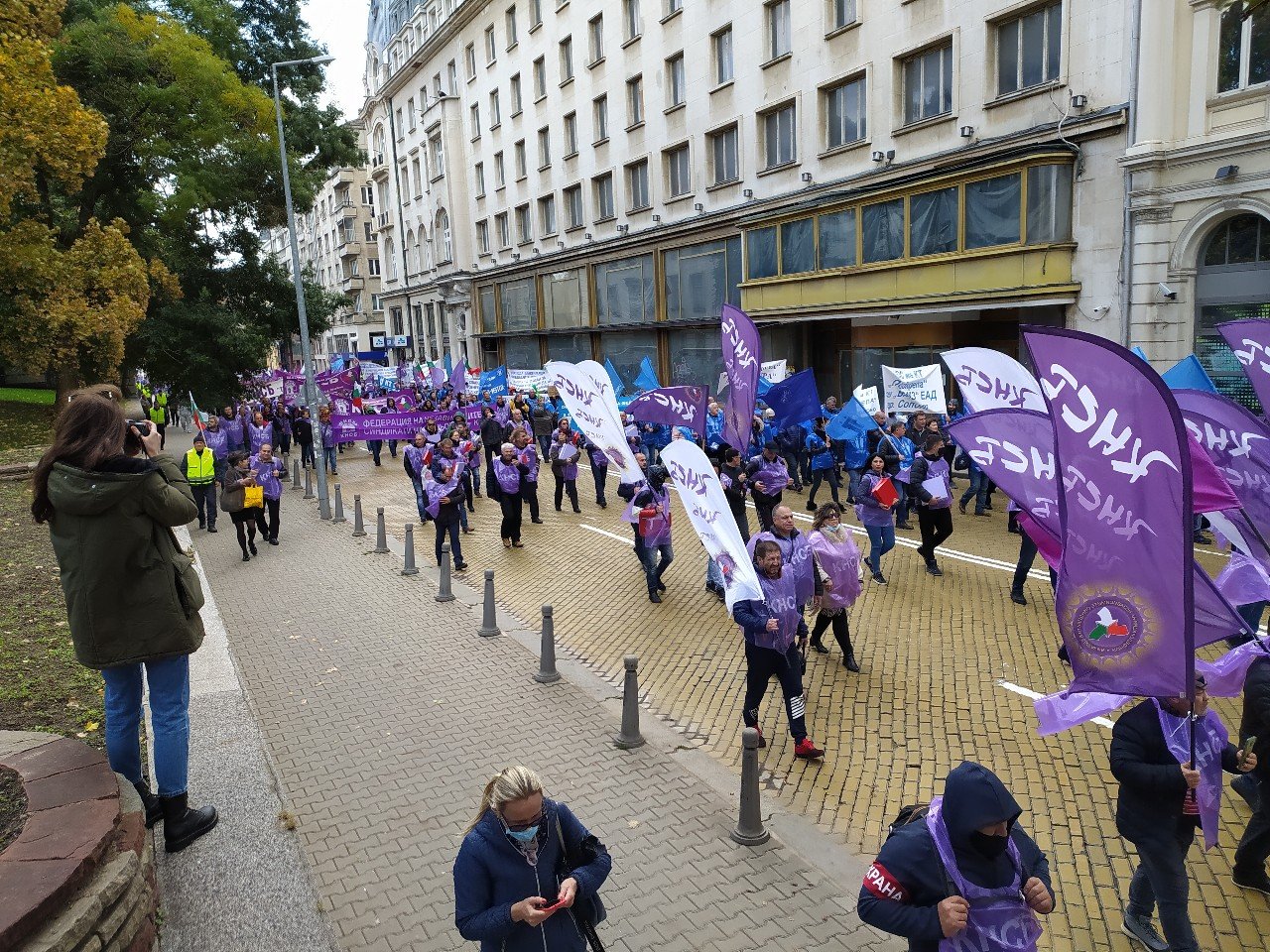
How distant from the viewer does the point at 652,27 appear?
101 ft

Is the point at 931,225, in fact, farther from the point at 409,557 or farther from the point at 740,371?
the point at 409,557

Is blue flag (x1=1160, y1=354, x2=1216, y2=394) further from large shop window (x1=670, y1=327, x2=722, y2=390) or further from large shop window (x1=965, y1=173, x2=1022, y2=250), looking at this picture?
large shop window (x1=670, y1=327, x2=722, y2=390)

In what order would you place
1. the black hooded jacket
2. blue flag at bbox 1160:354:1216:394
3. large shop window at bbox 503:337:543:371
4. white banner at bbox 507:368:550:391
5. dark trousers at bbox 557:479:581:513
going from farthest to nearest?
large shop window at bbox 503:337:543:371 → white banner at bbox 507:368:550:391 → dark trousers at bbox 557:479:581:513 → blue flag at bbox 1160:354:1216:394 → the black hooded jacket

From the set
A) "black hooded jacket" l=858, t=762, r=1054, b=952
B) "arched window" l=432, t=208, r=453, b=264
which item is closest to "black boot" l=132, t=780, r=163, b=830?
"black hooded jacket" l=858, t=762, r=1054, b=952

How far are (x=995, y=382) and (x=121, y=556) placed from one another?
296 inches

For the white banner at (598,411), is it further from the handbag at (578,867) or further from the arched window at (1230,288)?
the arched window at (1230,288)

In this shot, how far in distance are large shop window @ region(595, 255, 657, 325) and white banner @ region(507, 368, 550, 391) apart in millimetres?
6276

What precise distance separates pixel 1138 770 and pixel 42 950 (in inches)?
188

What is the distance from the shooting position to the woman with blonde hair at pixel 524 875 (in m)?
3.19

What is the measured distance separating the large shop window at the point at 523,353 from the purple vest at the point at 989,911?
40.4m

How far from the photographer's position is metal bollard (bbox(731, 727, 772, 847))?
548 centimetres

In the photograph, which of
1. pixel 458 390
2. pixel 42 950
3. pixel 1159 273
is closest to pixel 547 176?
pixel 458 390

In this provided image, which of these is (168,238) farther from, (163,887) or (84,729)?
(163,887)

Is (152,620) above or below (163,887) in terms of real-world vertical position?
above
